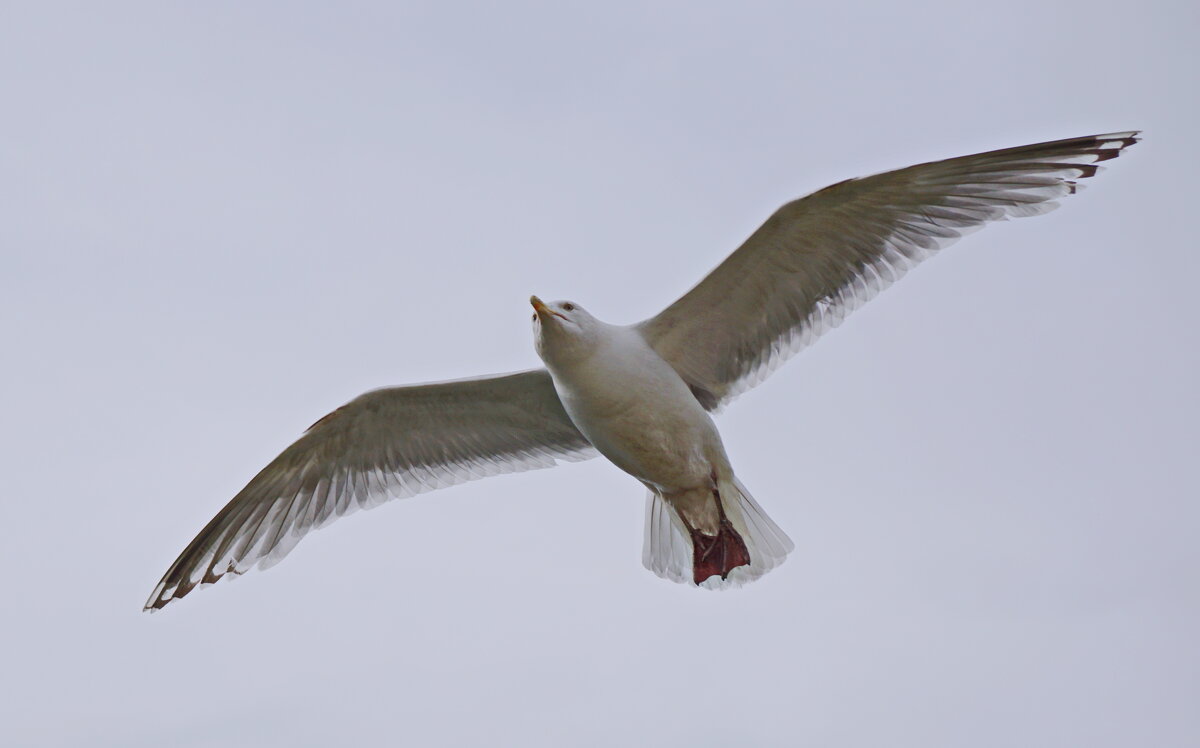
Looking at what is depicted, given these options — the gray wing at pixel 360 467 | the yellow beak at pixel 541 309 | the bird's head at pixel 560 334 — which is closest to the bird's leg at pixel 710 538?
the gray wing at pixel 360 467

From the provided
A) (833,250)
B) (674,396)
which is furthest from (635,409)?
(833,250)

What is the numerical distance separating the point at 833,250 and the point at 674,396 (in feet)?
3.65

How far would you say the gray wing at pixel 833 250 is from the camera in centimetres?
679

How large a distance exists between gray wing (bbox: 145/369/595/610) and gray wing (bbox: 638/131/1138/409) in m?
1.03

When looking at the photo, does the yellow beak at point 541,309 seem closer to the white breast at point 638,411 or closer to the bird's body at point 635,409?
the bird's body at point 635,409

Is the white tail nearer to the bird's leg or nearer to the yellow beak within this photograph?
the bird's leg

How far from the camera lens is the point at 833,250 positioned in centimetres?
722

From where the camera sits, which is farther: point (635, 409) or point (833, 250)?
point (833, 250)

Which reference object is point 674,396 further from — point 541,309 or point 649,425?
point 541,309

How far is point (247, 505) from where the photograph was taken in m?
8.37

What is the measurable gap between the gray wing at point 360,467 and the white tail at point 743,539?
0.67 meters

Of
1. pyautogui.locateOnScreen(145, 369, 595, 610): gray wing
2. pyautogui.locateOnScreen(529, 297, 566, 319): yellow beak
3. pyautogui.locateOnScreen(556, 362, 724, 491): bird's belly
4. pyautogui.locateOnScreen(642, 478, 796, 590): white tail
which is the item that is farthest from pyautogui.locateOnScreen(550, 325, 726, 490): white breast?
pyautogui.locateOnScreen(145, 369, 595, 610): gray wing

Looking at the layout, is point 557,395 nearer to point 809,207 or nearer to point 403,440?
point 403,440

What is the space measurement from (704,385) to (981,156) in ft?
6.17
